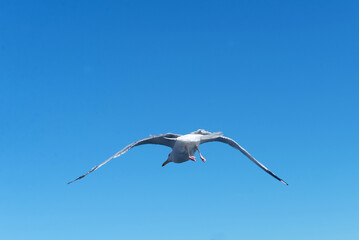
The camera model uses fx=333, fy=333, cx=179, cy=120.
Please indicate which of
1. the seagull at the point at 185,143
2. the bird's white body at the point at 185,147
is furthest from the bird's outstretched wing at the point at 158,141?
the bird's white body at the point at 185,147

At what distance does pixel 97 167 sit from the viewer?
33.8 m

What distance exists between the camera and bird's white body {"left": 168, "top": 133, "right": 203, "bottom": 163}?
33.0m

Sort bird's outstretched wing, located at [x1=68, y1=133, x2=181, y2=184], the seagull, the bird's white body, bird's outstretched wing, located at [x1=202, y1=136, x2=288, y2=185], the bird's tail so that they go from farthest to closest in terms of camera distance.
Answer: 1. bird's outstretched wing, located at [x1=68, y1=133, x2=181, y2=184]
2. the bird's tail
3. bird's outstretched wing, located at [x1=202, y1=136, x2=288, y2=185]
4. the seagull
5. the bird's white body

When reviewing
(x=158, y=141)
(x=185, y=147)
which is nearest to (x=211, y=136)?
(x=185, y=147)

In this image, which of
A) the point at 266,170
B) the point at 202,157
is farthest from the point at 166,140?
the point at 266,170

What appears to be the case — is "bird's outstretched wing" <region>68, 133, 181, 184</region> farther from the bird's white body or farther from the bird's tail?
the bird's tail

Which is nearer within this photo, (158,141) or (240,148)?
(240,148)

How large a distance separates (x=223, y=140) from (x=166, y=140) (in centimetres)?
619

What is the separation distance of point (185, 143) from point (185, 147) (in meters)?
0.50

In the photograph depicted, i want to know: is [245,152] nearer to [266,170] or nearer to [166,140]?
[266,170]

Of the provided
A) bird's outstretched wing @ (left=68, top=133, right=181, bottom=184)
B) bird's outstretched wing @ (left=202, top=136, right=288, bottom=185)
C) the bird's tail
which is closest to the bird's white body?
the bird's tail

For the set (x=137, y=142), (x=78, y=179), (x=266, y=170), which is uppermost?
(x=137, y=142)

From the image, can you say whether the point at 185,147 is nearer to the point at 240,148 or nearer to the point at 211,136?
the point at 211,136

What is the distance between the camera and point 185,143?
32906 mm
